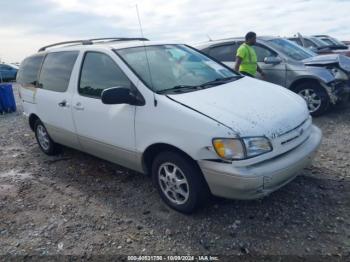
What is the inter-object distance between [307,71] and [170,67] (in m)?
3.92

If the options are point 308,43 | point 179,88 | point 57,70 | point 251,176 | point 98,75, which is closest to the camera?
point 251,176

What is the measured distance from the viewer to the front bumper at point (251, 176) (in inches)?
111

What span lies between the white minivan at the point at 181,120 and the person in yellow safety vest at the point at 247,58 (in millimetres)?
2430

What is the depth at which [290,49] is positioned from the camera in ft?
24.1

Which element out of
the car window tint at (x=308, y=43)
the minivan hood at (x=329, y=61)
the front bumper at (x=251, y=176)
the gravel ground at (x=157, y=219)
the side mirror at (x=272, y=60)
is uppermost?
the car window tint at (x=308, y=43)

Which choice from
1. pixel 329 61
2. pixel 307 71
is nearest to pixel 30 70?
pixel 307 71

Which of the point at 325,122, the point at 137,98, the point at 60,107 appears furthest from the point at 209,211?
the point at 325,122

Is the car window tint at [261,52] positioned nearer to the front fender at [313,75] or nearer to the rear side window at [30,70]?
the front fender at [313,75]

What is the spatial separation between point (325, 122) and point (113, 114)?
429 cm

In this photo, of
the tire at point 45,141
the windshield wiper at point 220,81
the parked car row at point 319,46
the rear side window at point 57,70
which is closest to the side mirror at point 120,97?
the windshield wiper at point 220,81

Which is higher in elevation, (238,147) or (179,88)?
(179,88)

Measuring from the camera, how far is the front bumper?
282cm

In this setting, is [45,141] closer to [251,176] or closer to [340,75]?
[251,176]

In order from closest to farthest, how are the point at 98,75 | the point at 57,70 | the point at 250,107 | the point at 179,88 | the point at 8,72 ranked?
the point at 250,107 < the point at 179,88 < the point at 98,75 < the point at 57,70 < the point at 8,72
